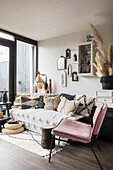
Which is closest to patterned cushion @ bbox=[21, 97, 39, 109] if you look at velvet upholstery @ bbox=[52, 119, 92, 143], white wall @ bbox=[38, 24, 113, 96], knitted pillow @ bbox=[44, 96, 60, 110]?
knitted pillow @ bbox=[44, 96, 60, 110]

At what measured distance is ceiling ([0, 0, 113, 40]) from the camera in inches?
102

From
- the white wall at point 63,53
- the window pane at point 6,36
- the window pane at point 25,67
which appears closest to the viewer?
the white wall at point 63,53

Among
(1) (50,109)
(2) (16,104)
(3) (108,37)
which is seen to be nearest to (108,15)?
(3) (108,37)

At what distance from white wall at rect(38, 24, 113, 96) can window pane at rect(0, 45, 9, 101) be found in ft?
3.55

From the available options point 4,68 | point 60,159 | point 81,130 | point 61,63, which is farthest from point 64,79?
point 60,159

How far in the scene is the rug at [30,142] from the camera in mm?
2299

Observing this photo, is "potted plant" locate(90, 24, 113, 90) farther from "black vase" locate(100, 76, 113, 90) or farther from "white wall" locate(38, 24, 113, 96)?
"white wall" locate(38, 24, 113, 96)

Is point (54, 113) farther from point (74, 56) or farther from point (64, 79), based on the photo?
point (74, 56)

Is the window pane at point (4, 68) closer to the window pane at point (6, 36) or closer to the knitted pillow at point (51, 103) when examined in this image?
the window pane at point (6, 36)

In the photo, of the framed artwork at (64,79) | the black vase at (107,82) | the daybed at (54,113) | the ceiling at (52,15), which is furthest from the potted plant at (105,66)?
the framed artwork at (64,79)

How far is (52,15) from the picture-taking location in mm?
3023

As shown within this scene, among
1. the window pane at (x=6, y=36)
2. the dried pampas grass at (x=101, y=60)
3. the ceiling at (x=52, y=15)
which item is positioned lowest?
the dried pampas grass at (x=101, y=60)

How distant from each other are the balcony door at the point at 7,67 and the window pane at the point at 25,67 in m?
0.25

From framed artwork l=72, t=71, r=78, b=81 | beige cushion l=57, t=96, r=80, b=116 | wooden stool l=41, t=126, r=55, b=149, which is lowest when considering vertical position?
wooden stool l=41, t=126, r=55, b=149
